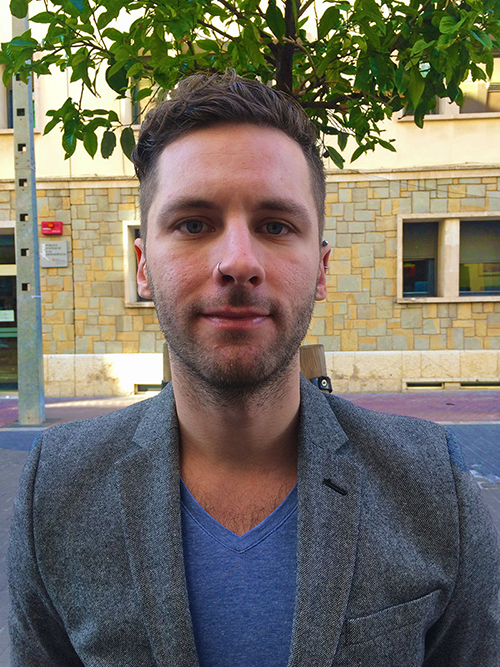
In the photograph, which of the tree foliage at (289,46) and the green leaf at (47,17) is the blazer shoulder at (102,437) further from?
the green leaf at (47,17)

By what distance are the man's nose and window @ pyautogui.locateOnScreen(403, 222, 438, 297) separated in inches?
429

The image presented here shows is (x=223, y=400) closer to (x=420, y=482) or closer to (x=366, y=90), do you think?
(x=420, y=482)

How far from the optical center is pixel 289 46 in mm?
2445

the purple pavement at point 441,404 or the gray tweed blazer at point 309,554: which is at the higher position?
the gray tweed blazer at point 309,554

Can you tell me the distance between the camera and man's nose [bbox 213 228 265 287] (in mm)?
1160

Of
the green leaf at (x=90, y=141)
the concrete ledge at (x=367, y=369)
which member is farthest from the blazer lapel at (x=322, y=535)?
the concrete ledge at (x=367, y=369)

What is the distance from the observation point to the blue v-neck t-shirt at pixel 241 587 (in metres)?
1.10

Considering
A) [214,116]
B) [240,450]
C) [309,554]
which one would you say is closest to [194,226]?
[214,116]

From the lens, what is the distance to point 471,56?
7.14 ft

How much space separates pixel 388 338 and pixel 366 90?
925 cm

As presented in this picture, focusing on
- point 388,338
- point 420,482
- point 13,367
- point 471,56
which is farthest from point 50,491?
point 13,367

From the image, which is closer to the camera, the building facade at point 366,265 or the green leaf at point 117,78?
the green leaf at point 117,78

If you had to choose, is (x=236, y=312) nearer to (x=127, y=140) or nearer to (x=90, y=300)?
(x=127, y=140)

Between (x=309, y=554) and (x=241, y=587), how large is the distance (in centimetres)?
16
